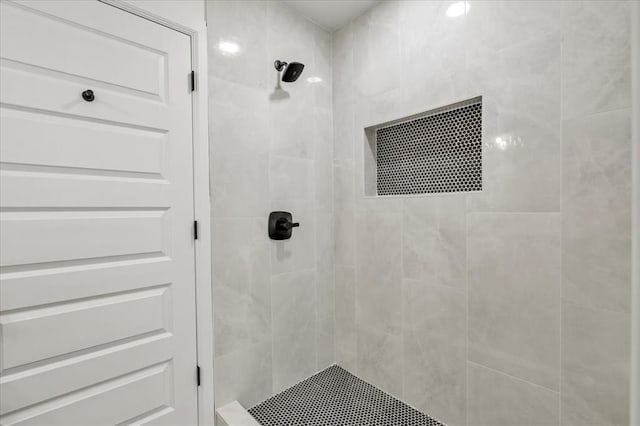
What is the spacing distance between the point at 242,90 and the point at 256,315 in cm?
121

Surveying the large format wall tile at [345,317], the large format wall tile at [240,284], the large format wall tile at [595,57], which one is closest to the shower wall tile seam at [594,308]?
the large format wall tile at [595,57]

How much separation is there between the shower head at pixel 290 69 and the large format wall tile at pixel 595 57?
1.14 meters

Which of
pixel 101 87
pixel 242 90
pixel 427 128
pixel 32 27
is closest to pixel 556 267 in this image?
pixel 427 128

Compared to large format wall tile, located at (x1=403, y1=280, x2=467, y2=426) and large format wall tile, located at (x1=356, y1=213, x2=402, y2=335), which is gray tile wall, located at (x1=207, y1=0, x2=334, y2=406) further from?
large format wall tile, located at (x1=403, y1=280, x2=467, y2=426)

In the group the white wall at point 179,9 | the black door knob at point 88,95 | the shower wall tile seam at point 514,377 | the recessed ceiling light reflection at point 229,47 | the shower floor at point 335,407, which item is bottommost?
the shower floor at point 335,407

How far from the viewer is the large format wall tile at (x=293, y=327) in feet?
5.96

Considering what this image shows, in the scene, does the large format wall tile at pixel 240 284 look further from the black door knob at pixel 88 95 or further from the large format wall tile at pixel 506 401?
the large format wall tile at pixel 506 401

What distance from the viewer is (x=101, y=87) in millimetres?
1262

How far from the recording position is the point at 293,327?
74.4 inches

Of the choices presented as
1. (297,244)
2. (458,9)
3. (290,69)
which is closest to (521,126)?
(458,9)

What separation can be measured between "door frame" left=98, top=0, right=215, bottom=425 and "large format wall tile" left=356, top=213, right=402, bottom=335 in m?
0.88

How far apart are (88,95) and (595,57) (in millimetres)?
1854

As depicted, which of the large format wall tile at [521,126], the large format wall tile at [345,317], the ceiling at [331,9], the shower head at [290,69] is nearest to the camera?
→ the large format wall tile at [521,126]

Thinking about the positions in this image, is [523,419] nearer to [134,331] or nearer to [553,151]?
[553,151]
